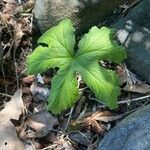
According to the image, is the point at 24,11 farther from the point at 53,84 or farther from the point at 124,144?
the point at 124,144

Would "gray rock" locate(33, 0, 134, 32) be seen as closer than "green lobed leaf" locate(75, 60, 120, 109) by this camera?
No

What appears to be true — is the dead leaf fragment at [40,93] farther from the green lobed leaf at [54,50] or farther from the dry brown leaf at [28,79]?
the green lobed leaf at [54,50]

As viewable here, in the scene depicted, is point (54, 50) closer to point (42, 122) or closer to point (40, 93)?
point (40, 93)

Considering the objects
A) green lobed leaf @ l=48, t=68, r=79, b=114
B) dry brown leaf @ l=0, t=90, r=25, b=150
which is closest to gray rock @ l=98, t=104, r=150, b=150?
green lobed leaf @ l=48, t=68, r=79, b=114

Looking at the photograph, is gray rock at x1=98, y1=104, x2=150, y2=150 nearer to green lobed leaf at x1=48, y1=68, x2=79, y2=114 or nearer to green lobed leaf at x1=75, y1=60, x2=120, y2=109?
green lobed leaf at x1=75, y1=60, x2=120, y2=109

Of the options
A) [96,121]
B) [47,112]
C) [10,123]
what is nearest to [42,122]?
[47,112]

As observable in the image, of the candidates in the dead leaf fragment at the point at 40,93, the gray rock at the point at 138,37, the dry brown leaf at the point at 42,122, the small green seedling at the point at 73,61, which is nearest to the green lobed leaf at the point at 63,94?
the small green seedling at the point at 73,61
